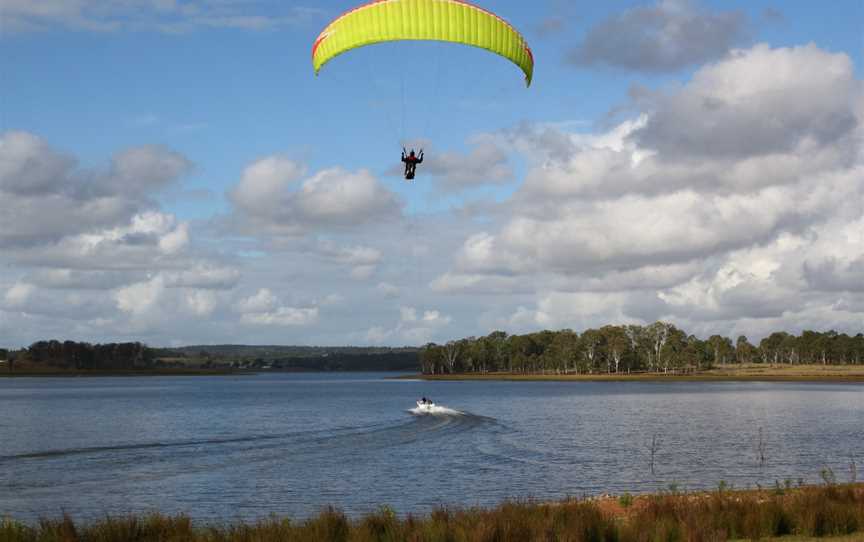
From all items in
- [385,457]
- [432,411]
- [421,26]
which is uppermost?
[421,26]

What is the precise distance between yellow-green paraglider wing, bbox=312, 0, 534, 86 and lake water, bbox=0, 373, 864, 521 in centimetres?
1719

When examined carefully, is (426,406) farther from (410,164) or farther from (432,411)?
(410,164)

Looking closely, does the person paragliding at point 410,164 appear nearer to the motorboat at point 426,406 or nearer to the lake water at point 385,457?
the lake water at point 385,457

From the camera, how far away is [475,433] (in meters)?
64.0

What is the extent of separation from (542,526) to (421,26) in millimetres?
18682

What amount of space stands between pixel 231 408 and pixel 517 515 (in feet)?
296

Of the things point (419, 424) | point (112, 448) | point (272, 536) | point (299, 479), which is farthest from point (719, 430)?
point (272, 536)

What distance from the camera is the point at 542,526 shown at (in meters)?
19.0

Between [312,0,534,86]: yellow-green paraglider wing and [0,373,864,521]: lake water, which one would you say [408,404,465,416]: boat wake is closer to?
[0,373,864,521]: lake water

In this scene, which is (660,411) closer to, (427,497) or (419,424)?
(419,424)

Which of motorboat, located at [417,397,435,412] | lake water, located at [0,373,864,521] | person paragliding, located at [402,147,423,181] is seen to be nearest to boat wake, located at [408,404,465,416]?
motorboat, located at [417,397,435,412]

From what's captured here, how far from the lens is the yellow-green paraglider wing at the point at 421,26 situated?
1198 inches

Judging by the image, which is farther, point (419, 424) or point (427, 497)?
point (419, 424)

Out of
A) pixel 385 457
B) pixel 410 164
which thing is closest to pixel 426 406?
pixel 385 457
